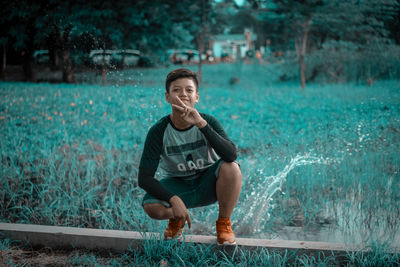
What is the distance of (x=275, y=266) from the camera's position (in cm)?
175

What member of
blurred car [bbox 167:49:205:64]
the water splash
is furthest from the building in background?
the water splash

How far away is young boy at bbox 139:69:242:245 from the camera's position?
1.73 m

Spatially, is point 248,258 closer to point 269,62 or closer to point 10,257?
point 10,257

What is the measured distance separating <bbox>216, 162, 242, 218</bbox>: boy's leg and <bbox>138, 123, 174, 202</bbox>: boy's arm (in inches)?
10.8

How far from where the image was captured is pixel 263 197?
8.48ft

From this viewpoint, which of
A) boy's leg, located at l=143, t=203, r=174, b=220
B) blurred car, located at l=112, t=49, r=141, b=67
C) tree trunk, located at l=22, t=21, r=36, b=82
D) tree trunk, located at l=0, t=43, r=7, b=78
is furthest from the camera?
tree trunk, located at l=22, t=21, r=36, b=82

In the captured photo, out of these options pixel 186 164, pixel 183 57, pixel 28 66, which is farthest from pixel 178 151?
pixel 28 66

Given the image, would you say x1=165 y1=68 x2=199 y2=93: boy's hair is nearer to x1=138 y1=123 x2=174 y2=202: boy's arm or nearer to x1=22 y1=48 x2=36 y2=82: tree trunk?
x1=138 y1=123 x2=174 y2=202: boy's arm

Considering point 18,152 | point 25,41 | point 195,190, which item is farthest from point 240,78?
point 195,190

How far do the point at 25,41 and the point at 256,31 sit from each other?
7059 millimetres

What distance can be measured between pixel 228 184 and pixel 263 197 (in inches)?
33.3

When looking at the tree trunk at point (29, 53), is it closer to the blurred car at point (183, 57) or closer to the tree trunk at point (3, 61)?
the tree trunk at point (3, 61)

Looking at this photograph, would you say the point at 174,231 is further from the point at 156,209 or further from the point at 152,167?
the point at 152,167

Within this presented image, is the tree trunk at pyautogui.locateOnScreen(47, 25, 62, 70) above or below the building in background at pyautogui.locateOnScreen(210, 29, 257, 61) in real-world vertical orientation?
below
